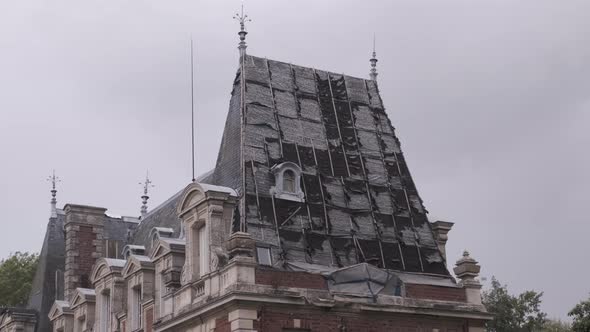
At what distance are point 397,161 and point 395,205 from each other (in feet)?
6.54

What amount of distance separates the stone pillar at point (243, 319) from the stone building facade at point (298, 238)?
0.10ft

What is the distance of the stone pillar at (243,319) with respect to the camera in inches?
1171

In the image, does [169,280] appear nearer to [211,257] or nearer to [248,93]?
[211,257]

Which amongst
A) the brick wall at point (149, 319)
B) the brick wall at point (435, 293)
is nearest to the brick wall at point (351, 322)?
the brick wall at point (435, 293)

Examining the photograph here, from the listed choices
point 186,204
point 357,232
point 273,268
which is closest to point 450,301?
point 357,232

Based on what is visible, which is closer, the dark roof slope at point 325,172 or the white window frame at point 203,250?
the white window frame at point 203,250

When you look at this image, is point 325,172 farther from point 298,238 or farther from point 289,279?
point 289,279

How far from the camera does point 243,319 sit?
2981cm

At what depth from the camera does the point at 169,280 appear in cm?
3434

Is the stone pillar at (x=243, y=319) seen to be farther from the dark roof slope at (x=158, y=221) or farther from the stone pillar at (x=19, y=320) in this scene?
the stone pillar at (x=19, y=320)

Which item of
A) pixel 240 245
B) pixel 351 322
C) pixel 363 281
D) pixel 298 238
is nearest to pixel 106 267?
pixel 298 238

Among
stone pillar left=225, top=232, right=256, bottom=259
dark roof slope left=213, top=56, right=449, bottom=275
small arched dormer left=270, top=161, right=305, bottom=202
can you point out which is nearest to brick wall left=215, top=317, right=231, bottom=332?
stone pillar left=225, top=232, right=256, bottom=259

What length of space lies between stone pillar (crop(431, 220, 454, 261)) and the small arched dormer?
510cm

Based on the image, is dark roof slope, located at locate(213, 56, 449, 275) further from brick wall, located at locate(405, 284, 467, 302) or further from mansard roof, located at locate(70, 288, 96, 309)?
mansard roof, located at locate(70, 288, 96, 309)
